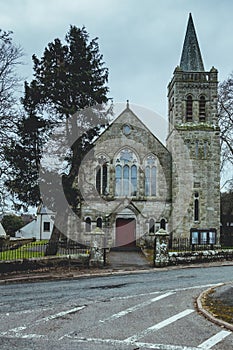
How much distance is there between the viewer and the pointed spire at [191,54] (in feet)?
114

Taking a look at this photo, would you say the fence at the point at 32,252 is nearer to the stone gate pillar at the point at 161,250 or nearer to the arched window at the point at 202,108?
the stone gate pillar at the point at 161,250

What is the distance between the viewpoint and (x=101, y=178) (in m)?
33.5

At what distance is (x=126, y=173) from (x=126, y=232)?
456 cm

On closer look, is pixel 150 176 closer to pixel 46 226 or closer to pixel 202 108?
pixel 202 108

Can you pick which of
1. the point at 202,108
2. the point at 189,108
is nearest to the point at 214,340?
the point at 189,108

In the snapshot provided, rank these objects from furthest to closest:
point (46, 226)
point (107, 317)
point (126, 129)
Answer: point (46, 226) < point (126, 129) < point (107, 317)

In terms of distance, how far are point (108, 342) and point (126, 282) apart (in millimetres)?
8726

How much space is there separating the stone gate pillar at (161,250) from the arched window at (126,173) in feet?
35.5

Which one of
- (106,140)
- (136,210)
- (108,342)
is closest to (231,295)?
(108,342)

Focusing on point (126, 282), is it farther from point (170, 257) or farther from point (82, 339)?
point (82, 339)

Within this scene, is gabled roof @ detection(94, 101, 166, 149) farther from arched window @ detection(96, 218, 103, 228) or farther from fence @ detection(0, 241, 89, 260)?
fence @ detection(0, 241, 89, 260)

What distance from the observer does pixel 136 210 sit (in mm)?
32812

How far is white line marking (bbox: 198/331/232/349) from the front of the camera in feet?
25.6

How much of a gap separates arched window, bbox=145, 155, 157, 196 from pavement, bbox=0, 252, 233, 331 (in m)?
6.86
